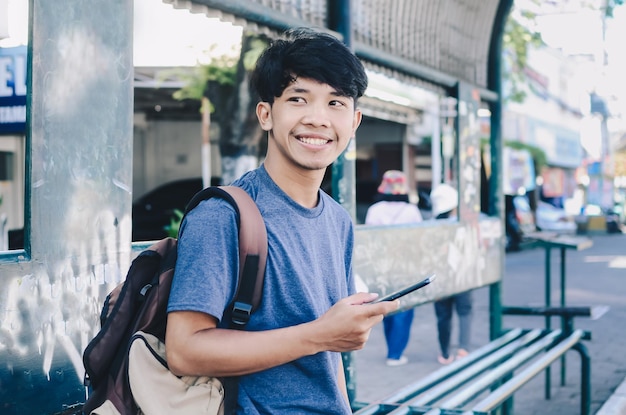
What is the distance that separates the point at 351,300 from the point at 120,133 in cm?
127

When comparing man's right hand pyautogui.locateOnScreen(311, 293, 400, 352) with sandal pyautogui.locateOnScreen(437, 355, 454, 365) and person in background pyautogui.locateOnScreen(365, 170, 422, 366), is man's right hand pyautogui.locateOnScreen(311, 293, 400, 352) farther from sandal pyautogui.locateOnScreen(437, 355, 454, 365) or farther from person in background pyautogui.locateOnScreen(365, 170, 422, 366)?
sandal pyautogui.locateOnScreen(437, 355, 454, 365)

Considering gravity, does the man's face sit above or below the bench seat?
above

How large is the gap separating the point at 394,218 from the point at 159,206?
702 centimetres

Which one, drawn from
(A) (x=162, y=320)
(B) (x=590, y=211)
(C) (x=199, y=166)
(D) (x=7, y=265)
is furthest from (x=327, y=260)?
(B) (x=590, y=211)

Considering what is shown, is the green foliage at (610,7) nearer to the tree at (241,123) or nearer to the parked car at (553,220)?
the tree at (241,123)

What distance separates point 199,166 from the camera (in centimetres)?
1731

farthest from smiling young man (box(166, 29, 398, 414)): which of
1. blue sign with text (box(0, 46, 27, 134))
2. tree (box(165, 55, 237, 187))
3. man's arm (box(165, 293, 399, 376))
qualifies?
tree (box(165, 55, 237, 187))

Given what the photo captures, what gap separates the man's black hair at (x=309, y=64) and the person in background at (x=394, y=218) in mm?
5515

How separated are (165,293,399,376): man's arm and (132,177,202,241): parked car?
1067 centimetres

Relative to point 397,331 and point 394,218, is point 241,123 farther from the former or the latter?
point 397,331

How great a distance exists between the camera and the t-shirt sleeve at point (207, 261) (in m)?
1.59

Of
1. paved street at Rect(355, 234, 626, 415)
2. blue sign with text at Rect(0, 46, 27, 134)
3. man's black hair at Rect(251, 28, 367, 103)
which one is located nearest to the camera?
man's black hair at Rect(251, 28, 367, 103)

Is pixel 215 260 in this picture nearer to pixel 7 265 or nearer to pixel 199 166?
pixel 7 265

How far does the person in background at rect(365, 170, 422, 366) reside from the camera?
7.35 meters
